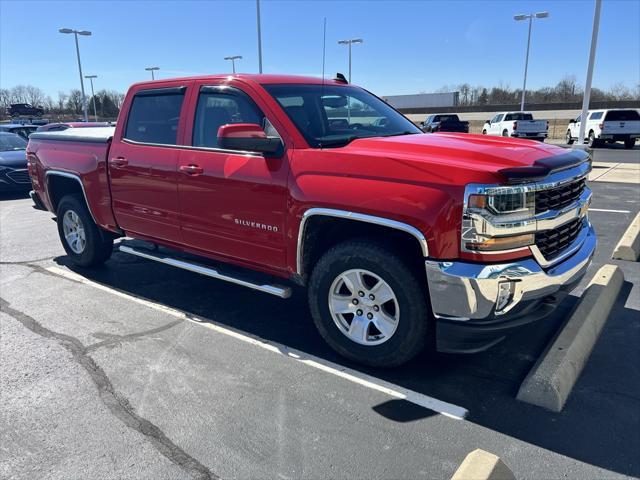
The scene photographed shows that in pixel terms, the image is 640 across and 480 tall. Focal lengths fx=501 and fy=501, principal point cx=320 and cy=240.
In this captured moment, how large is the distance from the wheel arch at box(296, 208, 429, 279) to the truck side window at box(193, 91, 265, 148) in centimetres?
102

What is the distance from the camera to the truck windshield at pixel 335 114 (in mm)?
3891

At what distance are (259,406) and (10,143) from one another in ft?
44.7

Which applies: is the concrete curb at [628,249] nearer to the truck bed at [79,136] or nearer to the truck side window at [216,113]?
the truck side window at [216,113]

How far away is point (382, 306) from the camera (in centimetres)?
344

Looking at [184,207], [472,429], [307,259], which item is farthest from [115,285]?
[472,429]

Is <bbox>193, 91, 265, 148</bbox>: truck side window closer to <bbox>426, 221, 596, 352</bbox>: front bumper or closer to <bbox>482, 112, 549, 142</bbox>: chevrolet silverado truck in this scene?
<bbox>426, 221, 596, 352</bbox>: front bumper

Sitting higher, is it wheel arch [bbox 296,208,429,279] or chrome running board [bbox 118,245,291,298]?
wheel arch [bbox 296,208,429,279]

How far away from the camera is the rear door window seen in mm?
24094

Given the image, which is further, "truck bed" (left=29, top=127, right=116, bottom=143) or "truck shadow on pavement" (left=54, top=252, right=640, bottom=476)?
"truck bed" (left=29, top=127, right=116, bottom=143)

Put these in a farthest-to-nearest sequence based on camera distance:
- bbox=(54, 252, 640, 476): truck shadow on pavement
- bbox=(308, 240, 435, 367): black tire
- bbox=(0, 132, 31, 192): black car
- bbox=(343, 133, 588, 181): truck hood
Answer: bbox=(0, 132, 31, 192): black car < bbox=(308, 240, 435, 367): black tire < bbox=(343, 133, 588, 181): truck hood < bbox=(54, 252, 640, 476): truck shadow on pavement

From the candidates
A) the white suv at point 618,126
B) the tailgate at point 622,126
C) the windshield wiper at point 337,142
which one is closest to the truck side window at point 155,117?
the windshield wiper at point 337,142

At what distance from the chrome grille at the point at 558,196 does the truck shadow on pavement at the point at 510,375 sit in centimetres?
118

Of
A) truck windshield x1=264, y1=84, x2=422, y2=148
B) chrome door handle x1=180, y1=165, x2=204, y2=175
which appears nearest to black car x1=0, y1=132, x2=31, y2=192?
chrome door handle x1=180, y1=165, x2=204, y2=175

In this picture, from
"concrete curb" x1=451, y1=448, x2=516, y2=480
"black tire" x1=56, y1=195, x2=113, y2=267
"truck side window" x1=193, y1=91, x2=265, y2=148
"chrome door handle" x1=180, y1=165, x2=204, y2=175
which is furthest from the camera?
"black tire" x1=56, y1=195, x2=113, y2=267
